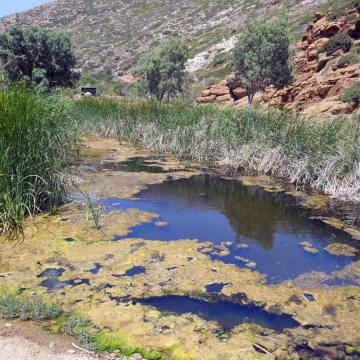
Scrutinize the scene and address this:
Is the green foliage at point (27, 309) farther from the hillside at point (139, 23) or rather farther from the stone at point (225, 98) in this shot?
the hillside at point (139, 23)

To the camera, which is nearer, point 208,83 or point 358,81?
point 358,81

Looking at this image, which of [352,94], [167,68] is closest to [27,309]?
[352,94]

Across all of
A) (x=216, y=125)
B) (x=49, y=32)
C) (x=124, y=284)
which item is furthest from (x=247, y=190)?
(x=49, y=32)

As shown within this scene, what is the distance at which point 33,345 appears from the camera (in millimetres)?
3168

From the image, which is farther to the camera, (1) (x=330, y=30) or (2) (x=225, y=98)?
(2) (x=225, y=98)

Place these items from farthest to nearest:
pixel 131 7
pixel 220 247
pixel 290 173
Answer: pixel 131 7 → pixel 290 173 → pixel 220 247

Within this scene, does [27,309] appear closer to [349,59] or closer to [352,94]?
[352,94]

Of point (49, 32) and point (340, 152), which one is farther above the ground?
point (49, 32)

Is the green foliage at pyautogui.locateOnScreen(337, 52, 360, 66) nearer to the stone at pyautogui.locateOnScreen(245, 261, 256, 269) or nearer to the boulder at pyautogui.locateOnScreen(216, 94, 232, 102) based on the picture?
the boulder at pyautogui.locateOnScreen(216, 94, 232, 102)

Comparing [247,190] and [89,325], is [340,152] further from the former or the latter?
[89,325]

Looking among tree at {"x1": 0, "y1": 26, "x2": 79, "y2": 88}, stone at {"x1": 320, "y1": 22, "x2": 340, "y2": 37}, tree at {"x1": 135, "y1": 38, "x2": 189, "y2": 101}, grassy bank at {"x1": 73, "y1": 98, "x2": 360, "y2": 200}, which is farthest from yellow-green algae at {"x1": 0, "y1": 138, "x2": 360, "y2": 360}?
tree at {"x1": 0, "y1": 26, "x2": 79, "y2": 88}

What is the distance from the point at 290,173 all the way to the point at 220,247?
13.4 ft

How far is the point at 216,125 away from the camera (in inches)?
414

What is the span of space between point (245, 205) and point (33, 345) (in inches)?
189
